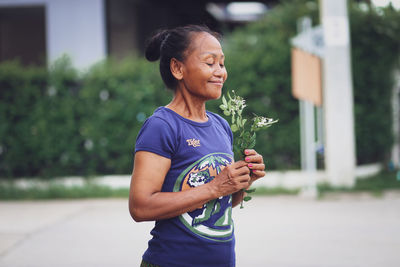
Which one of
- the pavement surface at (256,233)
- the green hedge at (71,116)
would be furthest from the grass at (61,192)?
the pavement surface at (256,233)

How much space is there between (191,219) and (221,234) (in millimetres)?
139

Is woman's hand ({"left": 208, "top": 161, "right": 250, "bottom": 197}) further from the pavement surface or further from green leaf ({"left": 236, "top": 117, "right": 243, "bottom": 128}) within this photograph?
the pavement surface

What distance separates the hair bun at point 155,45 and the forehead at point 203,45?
18 centimetres

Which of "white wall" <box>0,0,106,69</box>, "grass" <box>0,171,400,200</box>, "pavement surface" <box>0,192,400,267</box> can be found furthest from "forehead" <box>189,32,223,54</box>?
"white wall" <box>0,0,106,69</box>

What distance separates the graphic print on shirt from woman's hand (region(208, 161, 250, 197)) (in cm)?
9

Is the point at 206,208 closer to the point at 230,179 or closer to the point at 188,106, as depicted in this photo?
the point at 230,179

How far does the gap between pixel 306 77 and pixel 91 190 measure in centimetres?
425

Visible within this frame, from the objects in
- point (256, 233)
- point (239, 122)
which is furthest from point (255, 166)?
point (256, 233)

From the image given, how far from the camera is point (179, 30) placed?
217 centimetres

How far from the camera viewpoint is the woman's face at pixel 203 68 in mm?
2092

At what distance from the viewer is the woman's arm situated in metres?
1.94

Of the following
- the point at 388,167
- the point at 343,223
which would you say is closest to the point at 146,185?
the point at 343,223

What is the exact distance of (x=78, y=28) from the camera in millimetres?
12461

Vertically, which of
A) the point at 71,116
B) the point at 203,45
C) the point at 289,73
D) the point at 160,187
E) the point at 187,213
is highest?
the point at 289,73
